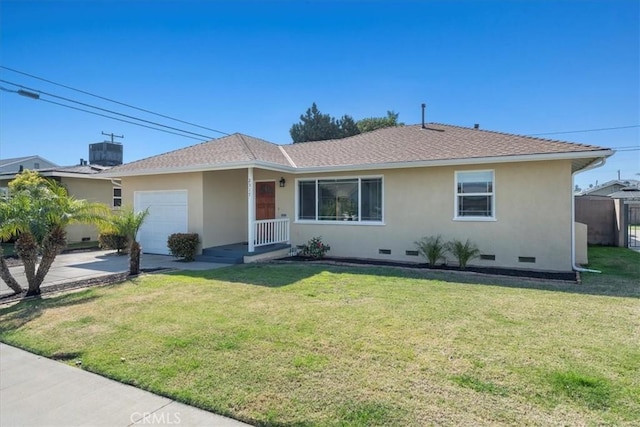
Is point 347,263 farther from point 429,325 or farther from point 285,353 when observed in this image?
point 285,353

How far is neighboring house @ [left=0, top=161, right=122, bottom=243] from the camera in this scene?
655 inches

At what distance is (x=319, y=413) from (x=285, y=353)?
3.92 ft

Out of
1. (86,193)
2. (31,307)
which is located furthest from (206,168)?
(86,193)

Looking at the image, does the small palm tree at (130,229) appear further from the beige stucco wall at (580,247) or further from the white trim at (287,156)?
the beige stucco wall at (580,247)

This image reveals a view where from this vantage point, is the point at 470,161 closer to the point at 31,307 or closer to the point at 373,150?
the point at 373,150

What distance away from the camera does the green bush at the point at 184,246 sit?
1154cm

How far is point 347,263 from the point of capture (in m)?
10.8

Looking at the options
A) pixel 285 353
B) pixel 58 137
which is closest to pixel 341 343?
pixel 285 353

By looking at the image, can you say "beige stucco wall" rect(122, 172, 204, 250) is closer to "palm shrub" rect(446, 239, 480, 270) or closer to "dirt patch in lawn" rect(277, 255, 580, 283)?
"dirt patch in lawn" rect(277, 255, 580, 283)

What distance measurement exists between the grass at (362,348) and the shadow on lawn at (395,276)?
192mm

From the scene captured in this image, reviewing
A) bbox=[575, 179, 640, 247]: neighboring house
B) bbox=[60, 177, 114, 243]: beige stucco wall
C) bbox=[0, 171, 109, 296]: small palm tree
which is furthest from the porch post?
bbox=[575, 179, 640, 247]: neighboring house

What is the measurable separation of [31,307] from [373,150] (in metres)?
10.4

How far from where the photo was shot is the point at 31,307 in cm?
629

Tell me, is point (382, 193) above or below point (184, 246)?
above
